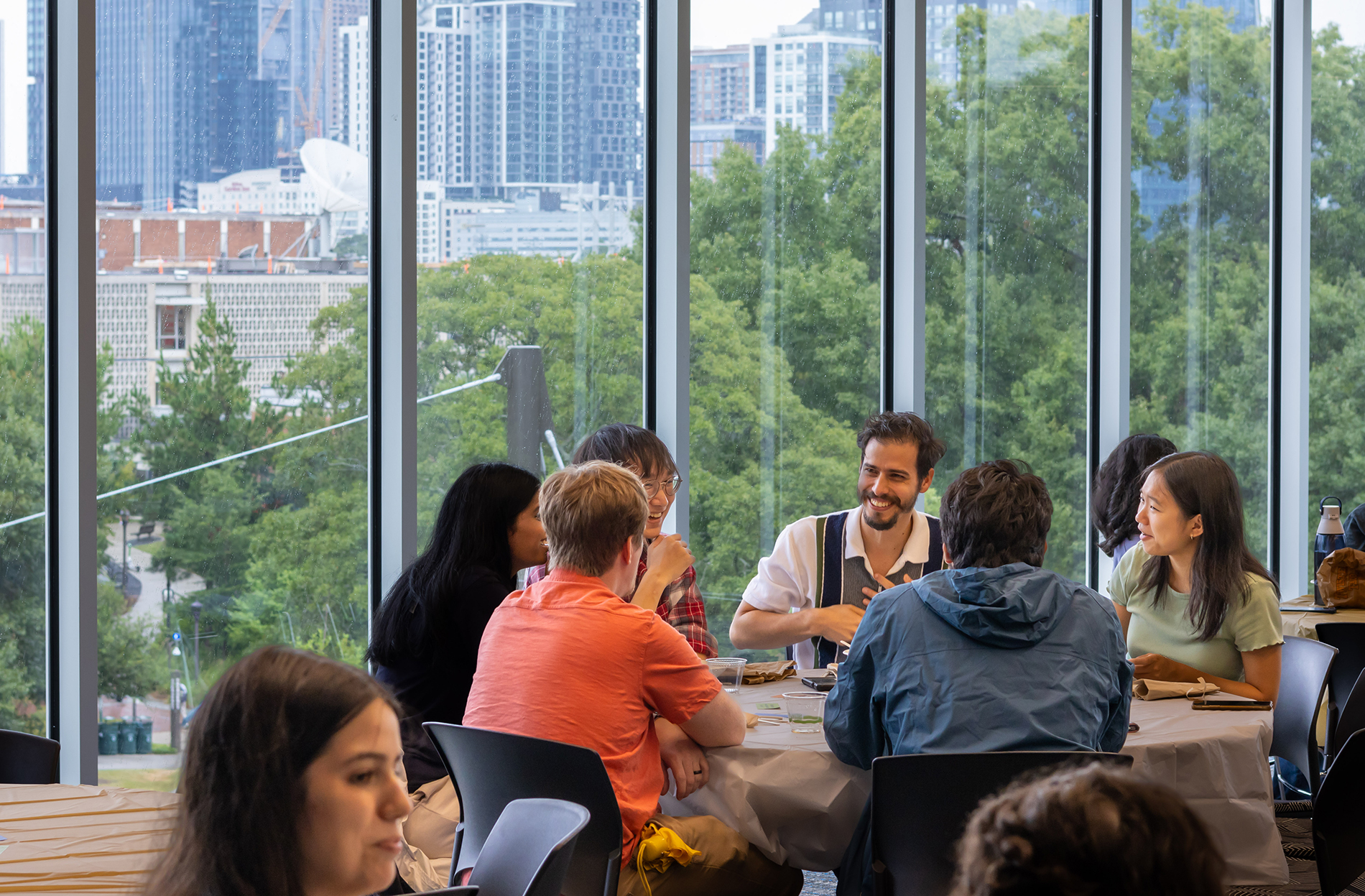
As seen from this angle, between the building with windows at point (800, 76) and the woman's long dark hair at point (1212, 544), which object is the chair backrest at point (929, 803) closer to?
the woman's long dark hair at point (1212, 544)

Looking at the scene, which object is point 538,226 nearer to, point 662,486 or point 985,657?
point 662,486

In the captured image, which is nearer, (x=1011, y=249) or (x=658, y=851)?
(x=658, y=851)

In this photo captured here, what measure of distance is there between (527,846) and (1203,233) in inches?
225

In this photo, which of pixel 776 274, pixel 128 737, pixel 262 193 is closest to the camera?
pixel 128 737

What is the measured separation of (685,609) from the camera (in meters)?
3.59

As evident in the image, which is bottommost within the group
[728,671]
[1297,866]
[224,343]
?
[1297,866]

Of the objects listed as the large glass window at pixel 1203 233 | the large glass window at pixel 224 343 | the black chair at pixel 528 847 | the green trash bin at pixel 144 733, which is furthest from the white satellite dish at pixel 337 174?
the large glass window at pixel 1203 233

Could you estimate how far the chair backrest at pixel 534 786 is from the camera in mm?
2189

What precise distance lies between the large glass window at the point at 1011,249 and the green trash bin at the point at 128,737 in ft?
11.0

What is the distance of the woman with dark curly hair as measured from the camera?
0.83 metres

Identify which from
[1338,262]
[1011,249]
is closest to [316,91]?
[1011,249]

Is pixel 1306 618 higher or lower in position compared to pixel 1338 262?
lower

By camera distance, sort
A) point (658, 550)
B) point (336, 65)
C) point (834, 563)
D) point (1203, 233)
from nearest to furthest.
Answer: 1. point (658, 550)
2. point (834, 563)
3. point (336, 65)
4. point (1203, 233)

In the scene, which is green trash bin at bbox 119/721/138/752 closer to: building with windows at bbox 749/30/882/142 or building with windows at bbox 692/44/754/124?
building with windows at bbox 692/44/754/124
